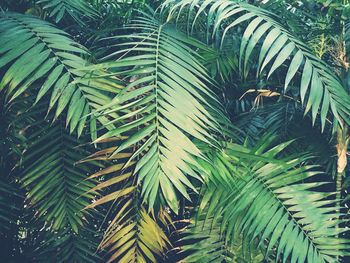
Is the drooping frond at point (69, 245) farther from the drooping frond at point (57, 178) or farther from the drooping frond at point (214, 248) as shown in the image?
the drooping frond at point (214, 248)

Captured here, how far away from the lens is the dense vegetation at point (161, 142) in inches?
37.3

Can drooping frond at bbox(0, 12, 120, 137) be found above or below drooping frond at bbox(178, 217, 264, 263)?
above

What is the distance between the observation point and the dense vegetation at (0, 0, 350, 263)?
95 centimetres

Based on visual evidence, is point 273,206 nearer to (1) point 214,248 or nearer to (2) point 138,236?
(1) point 214,248

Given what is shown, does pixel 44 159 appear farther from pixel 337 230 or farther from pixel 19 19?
pixel 337 230

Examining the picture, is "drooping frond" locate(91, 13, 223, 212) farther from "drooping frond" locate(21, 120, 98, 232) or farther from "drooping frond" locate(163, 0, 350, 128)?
"drooping frond" locate(21, 120, 98, 232)

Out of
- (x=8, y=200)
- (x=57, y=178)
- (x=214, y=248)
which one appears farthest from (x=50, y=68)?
(x=214, y=248)

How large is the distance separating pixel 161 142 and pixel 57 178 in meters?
0.40

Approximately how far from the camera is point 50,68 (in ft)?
3.29

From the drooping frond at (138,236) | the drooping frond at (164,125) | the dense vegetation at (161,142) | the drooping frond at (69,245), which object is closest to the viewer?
the drooping frond at (164,125)

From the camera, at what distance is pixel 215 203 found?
42.3 inches

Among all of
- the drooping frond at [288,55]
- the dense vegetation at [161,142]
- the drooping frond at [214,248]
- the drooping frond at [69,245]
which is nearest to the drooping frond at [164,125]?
the dense vegetation at [161,142]

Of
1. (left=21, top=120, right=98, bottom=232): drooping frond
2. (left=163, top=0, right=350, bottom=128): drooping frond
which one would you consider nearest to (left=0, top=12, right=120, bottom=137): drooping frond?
(left=21, top=120, right=98, bottom=232): drooping frond

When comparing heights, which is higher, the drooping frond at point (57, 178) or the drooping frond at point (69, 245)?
the drooping frond at point (57, 178)
